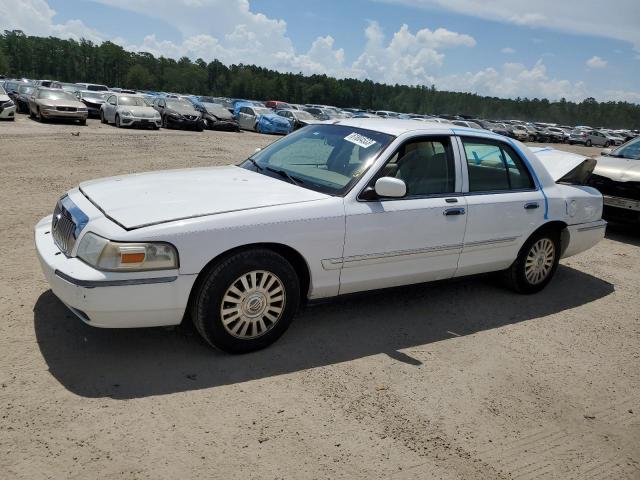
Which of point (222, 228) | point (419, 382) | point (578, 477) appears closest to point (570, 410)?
point (578, 477)

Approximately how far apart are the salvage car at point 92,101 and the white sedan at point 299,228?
82.1 ft

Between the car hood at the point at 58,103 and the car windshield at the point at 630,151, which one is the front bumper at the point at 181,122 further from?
the car windshield at the point at 630,151

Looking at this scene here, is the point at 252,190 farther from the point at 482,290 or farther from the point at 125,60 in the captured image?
the point at 125,60

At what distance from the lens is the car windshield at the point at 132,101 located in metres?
23.0

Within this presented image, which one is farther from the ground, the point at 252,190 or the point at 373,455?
the point at 252,190

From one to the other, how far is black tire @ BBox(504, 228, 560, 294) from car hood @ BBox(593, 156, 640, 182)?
383 cm

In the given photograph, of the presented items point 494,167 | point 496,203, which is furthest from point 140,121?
point 496,203

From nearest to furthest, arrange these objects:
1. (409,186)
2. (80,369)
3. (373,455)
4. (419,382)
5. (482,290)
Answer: (373,455) → (80,369) → (419,382) → (409,186) → (482,290)

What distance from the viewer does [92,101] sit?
27172 millimetres

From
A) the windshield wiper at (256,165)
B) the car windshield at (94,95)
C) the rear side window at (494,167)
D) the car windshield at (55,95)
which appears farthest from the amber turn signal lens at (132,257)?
the car windshield at (94,95)

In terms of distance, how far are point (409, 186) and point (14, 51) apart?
13390cm

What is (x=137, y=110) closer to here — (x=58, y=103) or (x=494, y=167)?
(x=58, y=103)

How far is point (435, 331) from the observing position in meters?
4.61

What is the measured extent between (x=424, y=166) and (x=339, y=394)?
2102 millimetres
